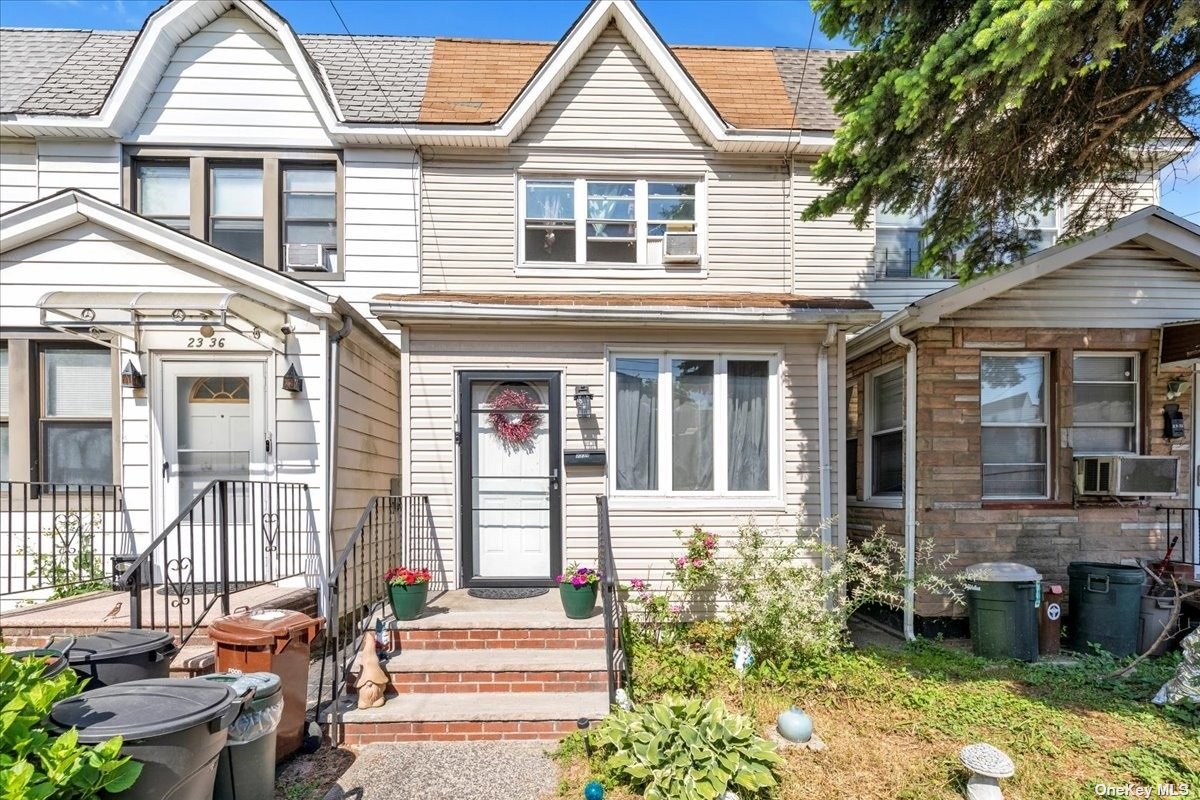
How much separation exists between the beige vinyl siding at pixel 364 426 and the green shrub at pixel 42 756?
10.4ft

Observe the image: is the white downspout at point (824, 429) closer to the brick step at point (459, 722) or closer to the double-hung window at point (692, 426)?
the double-hung window at point (692, 426)

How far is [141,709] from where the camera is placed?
8.28 ft

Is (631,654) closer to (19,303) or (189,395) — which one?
(189,395)

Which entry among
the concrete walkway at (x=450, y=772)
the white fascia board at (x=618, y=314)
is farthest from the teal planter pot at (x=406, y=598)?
the white fascia board at (x=618, y=314)

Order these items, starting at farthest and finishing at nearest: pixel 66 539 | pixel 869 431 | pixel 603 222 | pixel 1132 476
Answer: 1. pixel 869 431
2. pixel 603 222
3. pixel 1132 476
4. pixel 66 539

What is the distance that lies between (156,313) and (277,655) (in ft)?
11.1

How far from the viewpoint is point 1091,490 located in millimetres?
5953

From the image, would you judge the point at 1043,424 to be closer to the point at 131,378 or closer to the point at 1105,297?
the point at 1105,297

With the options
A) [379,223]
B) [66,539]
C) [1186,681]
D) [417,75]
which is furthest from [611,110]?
[1186,681]

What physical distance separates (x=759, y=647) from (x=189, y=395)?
228 inches

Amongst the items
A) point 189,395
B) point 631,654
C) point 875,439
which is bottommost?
point 631,654

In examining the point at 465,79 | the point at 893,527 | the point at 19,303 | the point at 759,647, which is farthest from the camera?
the point at 465,79

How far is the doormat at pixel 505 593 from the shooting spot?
18.2 feet

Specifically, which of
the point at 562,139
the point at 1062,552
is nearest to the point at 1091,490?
the point at 1062,552
